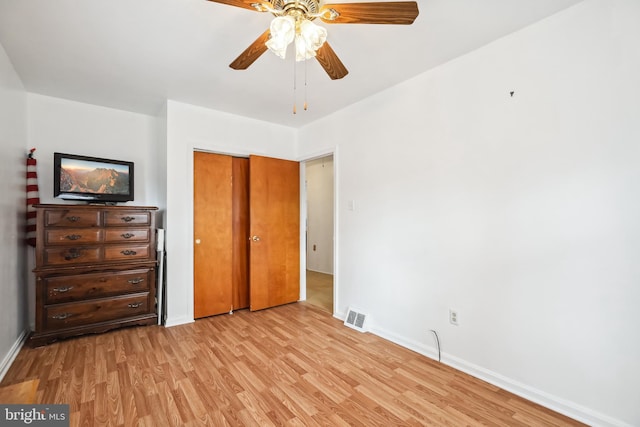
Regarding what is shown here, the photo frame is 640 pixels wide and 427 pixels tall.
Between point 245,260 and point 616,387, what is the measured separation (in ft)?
11.7

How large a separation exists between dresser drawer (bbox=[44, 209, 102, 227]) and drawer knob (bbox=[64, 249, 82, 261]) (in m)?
0.26

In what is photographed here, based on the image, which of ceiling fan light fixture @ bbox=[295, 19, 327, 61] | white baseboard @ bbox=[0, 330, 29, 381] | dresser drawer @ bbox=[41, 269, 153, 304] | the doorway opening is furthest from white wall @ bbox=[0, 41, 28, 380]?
the doorway opening

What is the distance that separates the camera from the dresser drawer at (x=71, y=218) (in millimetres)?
2779

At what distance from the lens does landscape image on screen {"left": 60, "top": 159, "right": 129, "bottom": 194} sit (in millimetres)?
3109

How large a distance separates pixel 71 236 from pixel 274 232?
84.4 inches

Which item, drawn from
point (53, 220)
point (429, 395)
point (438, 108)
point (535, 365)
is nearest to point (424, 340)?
point (429, 395)

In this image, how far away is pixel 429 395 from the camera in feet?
6.57

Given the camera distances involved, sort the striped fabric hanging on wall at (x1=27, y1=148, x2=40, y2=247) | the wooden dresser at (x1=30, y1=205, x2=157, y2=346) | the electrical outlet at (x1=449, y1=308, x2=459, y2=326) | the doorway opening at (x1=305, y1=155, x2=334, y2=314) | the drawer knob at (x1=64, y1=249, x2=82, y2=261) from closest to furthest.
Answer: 1. the electrical outlet at (x1=449, y1=308, x2=459, y2=326)
2. the wooden dresser at (x1=30, y1=205, x2=157, y2=346)
3. the drawer knob at (x1=64, y1=249, x2=82, y2=261)
4. the striped fabric hanging on wall at (x1=27, y1=148, x2=40, y2=247)
5. the doorway opening at (x1=305, y1=155, x2=334, y2=314)

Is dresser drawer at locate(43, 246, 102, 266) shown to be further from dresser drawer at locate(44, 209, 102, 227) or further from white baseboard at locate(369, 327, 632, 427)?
white baseboard at locate(369, 327, 632, 427)

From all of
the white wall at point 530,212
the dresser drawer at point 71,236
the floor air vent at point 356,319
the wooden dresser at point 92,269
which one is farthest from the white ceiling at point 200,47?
the floor air vent at point 356,319

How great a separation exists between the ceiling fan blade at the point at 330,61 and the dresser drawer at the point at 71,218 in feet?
9.00

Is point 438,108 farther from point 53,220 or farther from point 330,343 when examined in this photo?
point 53,220

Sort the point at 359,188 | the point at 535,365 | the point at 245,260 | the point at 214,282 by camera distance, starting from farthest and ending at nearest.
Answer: the point at 245,260
the point at 214,282
the point at 359,188
the point at 535,365

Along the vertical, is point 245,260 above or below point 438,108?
below
